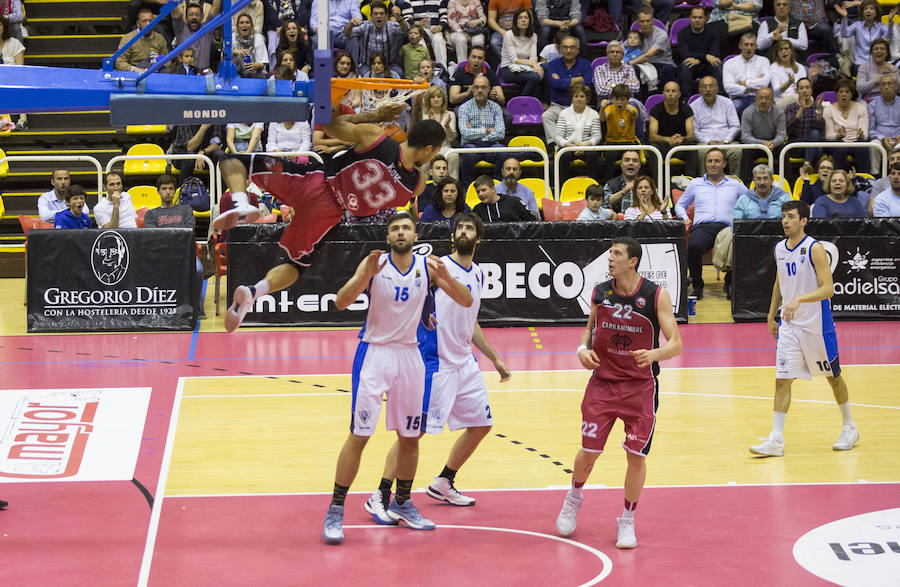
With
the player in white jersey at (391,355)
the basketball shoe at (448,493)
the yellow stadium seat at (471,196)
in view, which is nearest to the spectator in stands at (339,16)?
the yellow stadium seat at (471,196)

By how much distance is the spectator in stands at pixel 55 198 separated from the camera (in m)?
16.4

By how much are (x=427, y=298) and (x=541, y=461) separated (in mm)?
2390

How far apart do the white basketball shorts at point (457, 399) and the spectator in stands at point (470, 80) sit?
1035cm

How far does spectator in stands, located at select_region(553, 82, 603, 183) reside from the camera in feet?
57.8

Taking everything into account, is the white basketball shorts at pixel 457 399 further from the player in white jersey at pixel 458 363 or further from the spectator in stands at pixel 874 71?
the spectator in stands at pixel 874 71

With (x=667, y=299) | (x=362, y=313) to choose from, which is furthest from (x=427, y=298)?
(x=362, y=313)

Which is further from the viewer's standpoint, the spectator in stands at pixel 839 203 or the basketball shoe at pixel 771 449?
the spectator in stands at pixel 839 203

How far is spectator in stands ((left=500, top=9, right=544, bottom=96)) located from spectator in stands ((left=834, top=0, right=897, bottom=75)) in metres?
5.41

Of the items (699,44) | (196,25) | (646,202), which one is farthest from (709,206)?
(196,25)

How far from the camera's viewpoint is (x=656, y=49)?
18969 millimetres

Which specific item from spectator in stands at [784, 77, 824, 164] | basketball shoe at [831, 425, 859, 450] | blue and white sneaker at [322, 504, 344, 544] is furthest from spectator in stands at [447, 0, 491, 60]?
blue and white sneaker at [322, 504, 344, 544]

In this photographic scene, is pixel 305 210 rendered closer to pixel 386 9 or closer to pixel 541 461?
pixel 541 461

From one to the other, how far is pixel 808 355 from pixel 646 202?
250 inches

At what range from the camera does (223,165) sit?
7.57 meters
